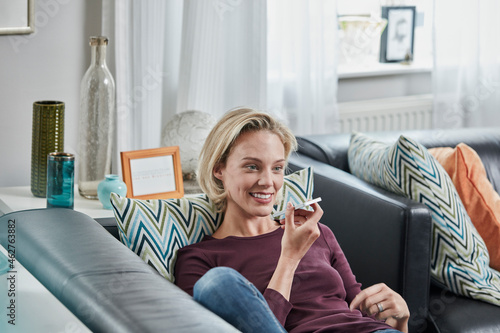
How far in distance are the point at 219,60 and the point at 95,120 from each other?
0.80 meters

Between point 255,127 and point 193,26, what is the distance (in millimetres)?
1151

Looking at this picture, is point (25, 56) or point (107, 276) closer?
point (107, 276)

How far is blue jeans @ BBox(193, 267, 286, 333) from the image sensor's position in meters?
1.21

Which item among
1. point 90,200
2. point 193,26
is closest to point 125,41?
point 193,26

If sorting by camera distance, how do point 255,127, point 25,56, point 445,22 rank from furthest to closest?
point 445,22
point 25,56
point 255,127

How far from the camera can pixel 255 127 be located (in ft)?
5.90

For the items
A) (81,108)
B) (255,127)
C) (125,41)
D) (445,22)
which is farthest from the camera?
(445,22)

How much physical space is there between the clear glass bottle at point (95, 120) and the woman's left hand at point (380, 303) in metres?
0.98

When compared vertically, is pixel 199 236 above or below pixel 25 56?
below

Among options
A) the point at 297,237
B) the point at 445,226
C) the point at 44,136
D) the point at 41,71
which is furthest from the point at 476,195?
the point at 41,71

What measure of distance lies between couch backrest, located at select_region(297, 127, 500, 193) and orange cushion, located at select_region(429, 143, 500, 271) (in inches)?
10.3

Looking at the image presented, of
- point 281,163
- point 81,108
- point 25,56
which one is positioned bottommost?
point 281,163

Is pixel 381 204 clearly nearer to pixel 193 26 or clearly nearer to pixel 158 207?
pixel 158 207

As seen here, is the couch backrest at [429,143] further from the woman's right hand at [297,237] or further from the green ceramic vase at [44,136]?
the woman's right hand at [297,237]
